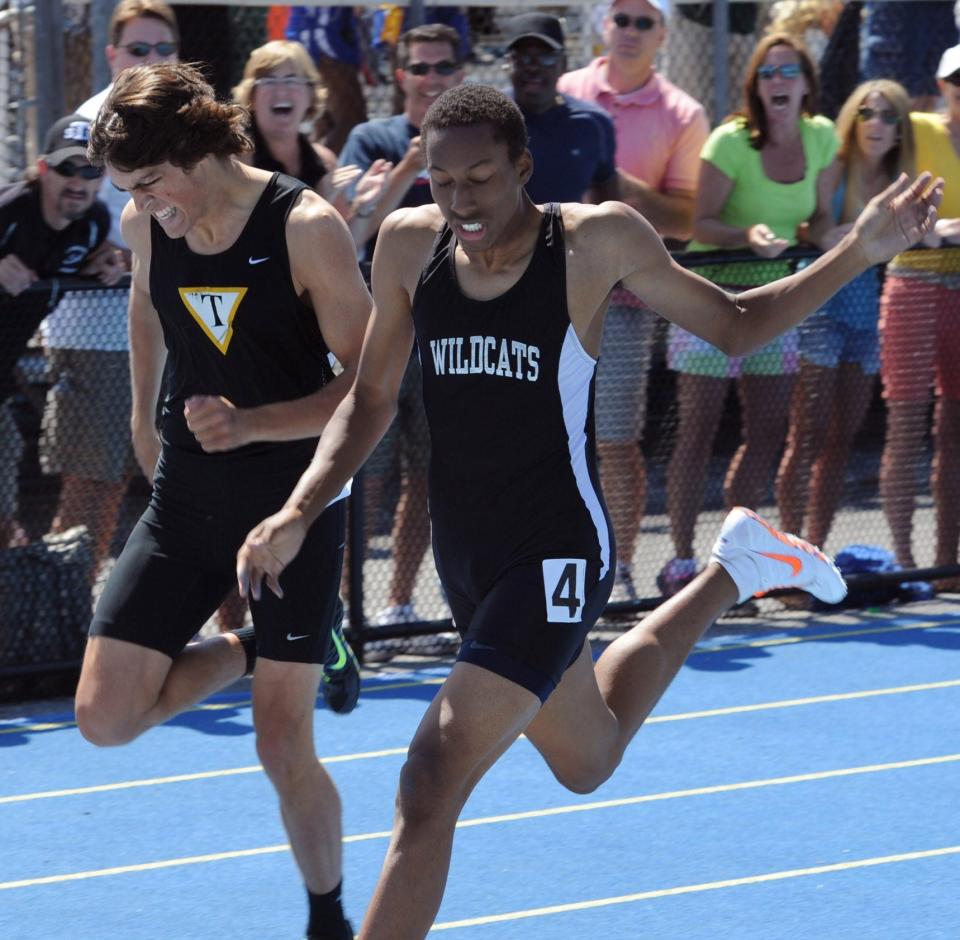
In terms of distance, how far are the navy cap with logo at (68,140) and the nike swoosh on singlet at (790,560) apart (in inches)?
115

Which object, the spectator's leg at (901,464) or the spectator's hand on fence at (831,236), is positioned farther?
the spectator's leg at (901,464)

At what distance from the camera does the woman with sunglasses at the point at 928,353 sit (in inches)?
Answer: 318

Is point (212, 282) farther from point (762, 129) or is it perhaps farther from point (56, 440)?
point (762, 129)

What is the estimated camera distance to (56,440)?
6914 millimetres

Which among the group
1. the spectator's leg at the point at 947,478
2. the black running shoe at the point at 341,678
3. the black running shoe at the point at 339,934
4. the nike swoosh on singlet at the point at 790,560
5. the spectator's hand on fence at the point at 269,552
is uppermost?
the spectator's hand on fence at the point at 269,552

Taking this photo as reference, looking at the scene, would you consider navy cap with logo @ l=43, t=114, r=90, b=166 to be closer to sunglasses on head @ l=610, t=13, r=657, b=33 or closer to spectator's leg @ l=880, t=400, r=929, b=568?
sunglasses on head @ l=610, t=13, r=657, b=33

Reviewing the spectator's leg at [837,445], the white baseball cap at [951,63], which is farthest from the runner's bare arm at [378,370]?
the white baseball cap at [951,63]

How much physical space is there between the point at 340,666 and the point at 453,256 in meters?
1.53

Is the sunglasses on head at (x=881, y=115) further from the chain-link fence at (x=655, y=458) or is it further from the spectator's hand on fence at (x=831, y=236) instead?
the chain-link fence at (x=655, y=458)

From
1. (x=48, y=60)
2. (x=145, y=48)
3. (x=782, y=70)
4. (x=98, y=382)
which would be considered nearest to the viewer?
(x=98, y=382)

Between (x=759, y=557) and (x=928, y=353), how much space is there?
11.4ft

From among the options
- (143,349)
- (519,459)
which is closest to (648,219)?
(143,349)

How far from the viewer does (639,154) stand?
7930 mm

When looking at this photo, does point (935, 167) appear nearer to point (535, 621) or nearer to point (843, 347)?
point (843, 347)
